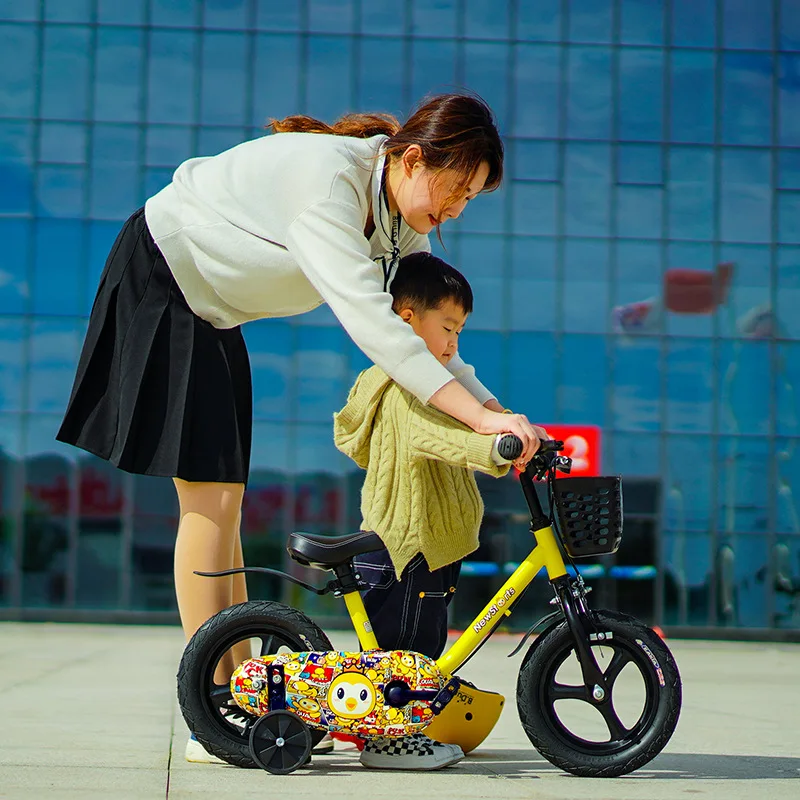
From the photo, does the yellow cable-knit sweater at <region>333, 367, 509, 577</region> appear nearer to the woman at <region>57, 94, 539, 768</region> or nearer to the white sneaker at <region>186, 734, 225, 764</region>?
the woman at <region>57, 94, 539, 768</region>

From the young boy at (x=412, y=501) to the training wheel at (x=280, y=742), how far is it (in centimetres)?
22

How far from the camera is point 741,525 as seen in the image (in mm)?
21000

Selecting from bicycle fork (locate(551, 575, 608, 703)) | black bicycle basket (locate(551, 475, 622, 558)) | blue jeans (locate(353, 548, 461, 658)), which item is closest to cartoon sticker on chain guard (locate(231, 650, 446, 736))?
blue jeans (locate(353, 548, 461, 658))

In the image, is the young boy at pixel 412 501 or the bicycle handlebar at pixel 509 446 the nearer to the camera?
the bicycle handlebar at pixel 509 446

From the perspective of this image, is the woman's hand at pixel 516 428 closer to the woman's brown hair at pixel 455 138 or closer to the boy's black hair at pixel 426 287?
the boy's black hair at pixel 426 287

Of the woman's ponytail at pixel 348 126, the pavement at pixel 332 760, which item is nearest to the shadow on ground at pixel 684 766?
the pavement at pixel 332 760

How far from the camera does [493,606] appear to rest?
11.1 feet

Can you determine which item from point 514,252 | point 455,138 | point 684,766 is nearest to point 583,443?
point 514,252

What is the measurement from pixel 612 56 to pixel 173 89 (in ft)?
23.6

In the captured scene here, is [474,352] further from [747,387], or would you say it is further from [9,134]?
[9,134]

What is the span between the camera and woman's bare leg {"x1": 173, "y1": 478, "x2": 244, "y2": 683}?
11.4 feet

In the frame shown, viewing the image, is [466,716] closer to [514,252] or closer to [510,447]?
[510,447]

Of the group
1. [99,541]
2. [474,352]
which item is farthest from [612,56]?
[99,541]

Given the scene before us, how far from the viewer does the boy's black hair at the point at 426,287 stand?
11.2ft
